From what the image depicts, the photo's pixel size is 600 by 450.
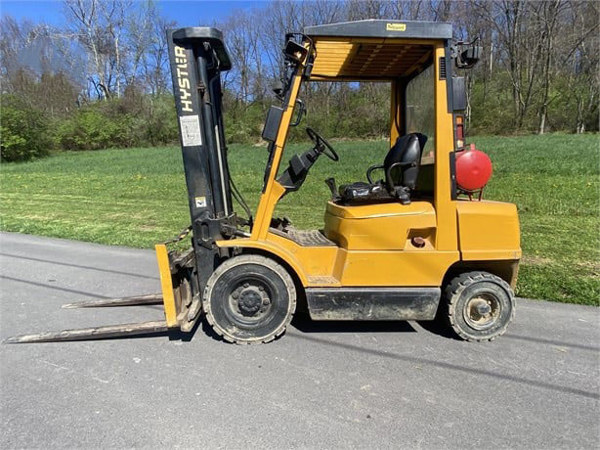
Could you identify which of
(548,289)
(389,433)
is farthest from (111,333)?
(548,289)

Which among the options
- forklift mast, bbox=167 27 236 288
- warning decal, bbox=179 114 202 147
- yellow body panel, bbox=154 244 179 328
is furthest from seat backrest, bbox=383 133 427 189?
yellow body panel, bbox=154 244 179 328

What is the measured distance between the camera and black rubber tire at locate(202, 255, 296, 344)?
142 inches

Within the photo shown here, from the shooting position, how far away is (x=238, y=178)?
16172 millimetres

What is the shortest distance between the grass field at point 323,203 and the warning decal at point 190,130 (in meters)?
3.97

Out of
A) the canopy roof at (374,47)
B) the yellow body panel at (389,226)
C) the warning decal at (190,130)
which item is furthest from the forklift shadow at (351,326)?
the canopy roof at (374,47)

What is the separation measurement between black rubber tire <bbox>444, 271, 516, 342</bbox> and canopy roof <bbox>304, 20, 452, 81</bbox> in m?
2.04

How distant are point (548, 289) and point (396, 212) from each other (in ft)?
8.30

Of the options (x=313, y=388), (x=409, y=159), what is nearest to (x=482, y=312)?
(x=409, y=159)

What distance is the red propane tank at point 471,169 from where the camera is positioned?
11.8ft

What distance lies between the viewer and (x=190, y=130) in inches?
145

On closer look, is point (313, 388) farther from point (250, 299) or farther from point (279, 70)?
point (279, 70)

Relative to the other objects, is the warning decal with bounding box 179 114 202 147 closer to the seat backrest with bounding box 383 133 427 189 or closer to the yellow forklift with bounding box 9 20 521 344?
the yellow forklift with bounding box 9 20 521 344

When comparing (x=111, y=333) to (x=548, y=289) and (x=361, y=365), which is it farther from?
(x=548, y=289)

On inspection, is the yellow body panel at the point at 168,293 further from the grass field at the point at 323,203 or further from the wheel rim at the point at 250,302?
the grass field at the point at 323,203
